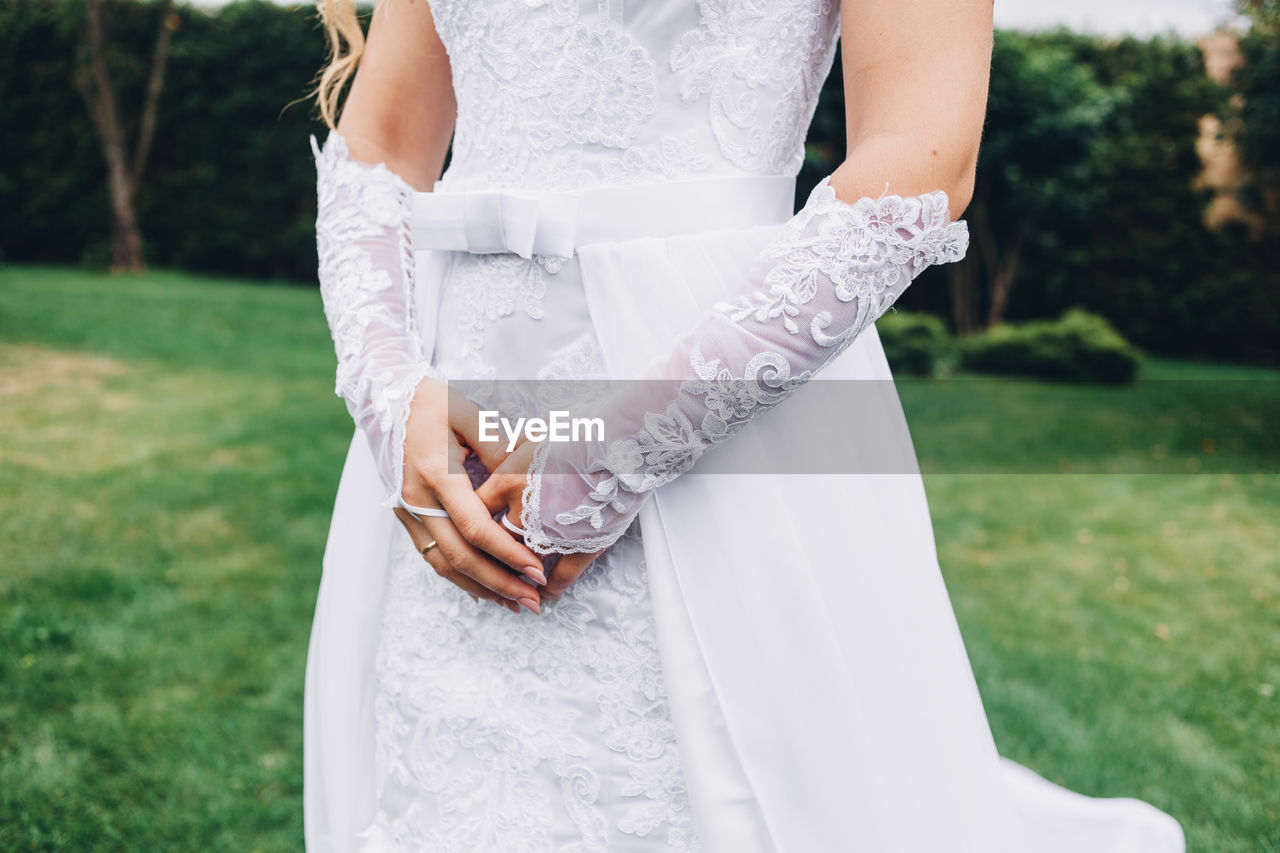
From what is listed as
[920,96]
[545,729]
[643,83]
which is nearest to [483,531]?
[545,729]

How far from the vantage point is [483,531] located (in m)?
1.06

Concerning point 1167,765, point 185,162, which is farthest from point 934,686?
point 185,162

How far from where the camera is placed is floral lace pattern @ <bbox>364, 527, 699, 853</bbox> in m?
1.12

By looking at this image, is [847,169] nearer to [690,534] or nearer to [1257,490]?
[690,534]

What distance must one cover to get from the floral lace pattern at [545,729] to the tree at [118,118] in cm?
1704

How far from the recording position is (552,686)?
1.16 m

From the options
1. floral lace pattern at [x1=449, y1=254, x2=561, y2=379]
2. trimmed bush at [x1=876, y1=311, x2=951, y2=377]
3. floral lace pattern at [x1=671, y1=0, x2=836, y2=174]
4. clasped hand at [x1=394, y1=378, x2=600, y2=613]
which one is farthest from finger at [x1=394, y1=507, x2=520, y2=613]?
trimmed bush at [x1=876, y1=311, x2=951, y2=377]

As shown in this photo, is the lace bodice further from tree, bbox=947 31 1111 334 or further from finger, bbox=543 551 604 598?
tree, bbox=947 31 1111 334

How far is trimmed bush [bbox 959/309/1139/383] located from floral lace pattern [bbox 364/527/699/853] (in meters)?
10.4

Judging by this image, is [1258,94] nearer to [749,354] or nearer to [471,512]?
[749,354]

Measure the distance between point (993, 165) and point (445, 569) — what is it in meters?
12.3

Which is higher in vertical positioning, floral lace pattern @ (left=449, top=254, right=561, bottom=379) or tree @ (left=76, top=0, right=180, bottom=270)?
floral lace pattern @ (left=449, top=254, right=561, bottom=379)

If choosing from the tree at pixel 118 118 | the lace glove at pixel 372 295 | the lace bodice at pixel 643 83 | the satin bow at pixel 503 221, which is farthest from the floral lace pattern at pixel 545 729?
the tree at pixel 118 118

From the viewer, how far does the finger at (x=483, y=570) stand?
3.57ft
